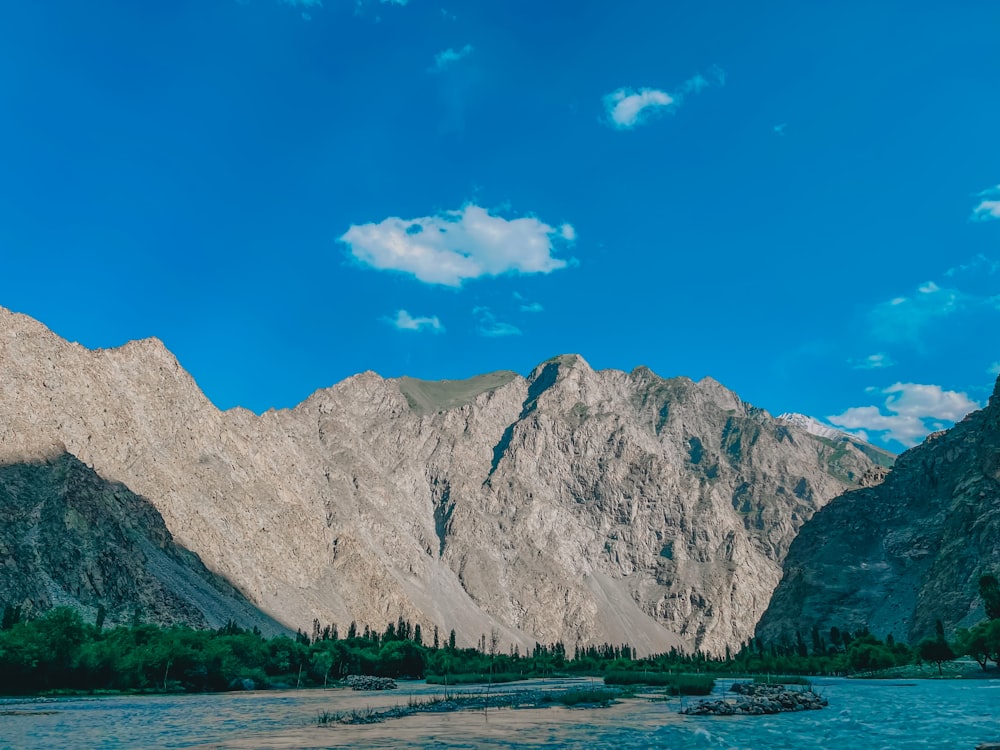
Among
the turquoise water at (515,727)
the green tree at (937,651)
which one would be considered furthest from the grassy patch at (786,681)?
the turquoise water at (515,727)

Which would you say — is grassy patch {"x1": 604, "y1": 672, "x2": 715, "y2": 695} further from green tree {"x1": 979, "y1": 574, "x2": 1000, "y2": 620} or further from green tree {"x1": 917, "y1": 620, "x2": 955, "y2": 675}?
green tree {"x1": 979, "y1": 574, "x2": 1000, "y2": 620}

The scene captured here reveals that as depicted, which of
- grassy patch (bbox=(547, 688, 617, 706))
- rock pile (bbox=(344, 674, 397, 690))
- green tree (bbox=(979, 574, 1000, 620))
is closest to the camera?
grassy patch (bbox=(547, 688, 617, 706))

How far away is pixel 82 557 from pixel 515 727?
13800cm

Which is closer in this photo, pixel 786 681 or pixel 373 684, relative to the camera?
pixel 373 684

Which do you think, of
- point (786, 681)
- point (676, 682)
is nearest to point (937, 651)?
point (786, 681)

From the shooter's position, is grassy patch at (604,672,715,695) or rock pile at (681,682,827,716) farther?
grassy patch at (604,672,715,695)

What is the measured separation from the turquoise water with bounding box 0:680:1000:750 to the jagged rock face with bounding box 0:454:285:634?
86.5 metres

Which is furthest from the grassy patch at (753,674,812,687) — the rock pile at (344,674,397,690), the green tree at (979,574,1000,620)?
the rock pile at (344,674,397,690)

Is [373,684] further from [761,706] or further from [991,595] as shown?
[991,595]

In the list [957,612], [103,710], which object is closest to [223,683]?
→ [103,710]

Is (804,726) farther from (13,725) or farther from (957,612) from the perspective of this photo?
(957,612)

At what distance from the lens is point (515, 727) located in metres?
52.0

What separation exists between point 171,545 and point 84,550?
38.3 m

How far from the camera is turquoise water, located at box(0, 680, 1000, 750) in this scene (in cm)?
4244
